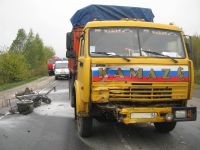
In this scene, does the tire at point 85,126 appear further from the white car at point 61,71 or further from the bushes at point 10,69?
the bushes at point 10,69

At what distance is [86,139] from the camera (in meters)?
8.70

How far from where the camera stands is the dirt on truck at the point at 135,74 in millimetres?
7871

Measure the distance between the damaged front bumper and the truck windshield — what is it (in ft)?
3.77

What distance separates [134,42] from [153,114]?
159 centimetres

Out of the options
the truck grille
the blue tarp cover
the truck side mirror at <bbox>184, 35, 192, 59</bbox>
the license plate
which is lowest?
the license plate

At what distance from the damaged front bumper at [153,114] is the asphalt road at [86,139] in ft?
1.78

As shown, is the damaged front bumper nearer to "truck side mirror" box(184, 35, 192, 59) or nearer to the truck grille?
the truck grille

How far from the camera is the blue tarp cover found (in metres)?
11.6

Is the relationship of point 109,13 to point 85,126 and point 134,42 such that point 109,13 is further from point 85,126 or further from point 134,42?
point 85,126

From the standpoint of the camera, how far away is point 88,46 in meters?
8.35

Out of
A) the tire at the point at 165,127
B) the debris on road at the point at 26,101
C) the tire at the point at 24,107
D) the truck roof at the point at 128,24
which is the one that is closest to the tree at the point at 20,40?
the debris on road at the point at 26,101

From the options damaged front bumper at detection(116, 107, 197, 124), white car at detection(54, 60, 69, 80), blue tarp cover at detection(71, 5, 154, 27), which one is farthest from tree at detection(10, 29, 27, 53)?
damaged front bumper at detection(116, 107, 197, 124)

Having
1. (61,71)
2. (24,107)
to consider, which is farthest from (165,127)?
(61,71)

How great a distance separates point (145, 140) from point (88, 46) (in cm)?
232
